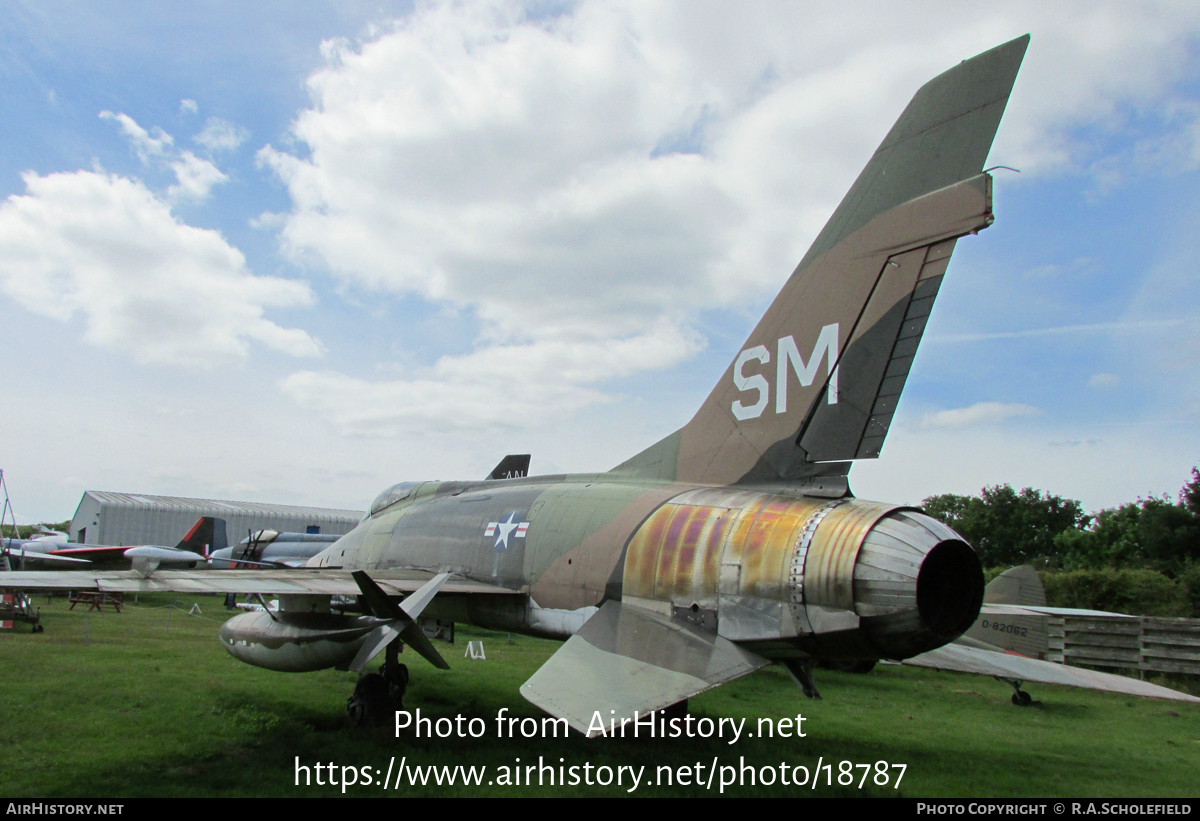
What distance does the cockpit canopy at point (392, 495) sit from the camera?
38.4 feet

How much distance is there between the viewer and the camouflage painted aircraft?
17.2 feet

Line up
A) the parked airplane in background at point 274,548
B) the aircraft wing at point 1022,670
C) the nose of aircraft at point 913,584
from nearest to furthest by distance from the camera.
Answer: the nose of aircraft at point 913,584 < the aircraft wing at point 1022,670 < the parked airplane in background at point 274,548

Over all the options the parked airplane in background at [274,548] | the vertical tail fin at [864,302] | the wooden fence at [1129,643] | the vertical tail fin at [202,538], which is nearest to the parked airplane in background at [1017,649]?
the wooden fence at [1129,643]

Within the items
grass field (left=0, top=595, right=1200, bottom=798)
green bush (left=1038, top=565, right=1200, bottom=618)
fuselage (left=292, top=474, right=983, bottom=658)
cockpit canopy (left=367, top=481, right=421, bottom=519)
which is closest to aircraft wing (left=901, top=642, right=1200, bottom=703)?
grass field (left=0, top=595, right=1200, bottom=798)

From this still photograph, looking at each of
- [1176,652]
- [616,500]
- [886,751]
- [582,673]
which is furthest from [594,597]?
[1176,652]

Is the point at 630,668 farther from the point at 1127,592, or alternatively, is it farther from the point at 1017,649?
the point at 1127,592

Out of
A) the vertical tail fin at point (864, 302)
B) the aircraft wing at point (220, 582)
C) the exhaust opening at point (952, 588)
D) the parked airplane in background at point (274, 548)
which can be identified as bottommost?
the parked airplane in background at point (274, 548)

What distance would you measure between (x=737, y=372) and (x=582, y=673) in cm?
346

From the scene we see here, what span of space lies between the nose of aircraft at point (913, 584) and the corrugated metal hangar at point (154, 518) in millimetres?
39501

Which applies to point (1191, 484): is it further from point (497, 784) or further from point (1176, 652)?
point (497, 784)

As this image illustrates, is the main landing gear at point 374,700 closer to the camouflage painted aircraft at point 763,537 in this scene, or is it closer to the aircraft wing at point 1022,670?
the camouflage painted aircraft at point 763,537

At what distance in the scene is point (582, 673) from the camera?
5.40m

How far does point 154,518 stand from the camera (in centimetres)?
4519

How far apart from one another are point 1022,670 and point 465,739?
20.0 ft
